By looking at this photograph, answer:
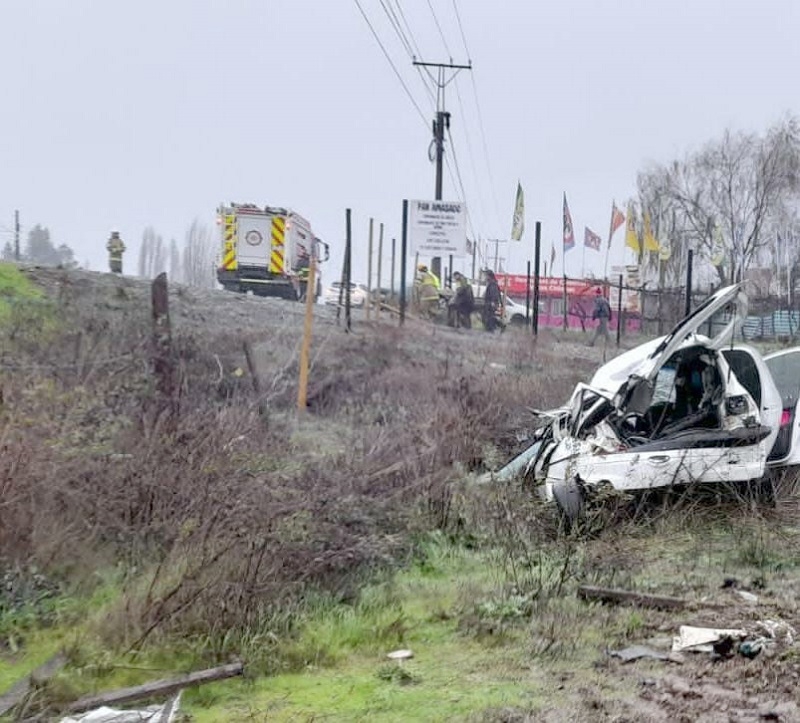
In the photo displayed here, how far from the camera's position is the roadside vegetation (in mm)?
4430

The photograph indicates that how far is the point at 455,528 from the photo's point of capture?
23.6 ft

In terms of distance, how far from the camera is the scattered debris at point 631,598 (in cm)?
548

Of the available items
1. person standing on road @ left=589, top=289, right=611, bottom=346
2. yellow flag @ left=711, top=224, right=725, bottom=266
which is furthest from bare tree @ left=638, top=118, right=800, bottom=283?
person standing on road @ left=589, top=289, right=611, bottom=346

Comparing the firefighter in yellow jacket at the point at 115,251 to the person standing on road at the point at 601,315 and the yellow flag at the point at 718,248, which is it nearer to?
the person standing on road at the point at 601,315

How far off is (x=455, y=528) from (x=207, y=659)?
2906 mm

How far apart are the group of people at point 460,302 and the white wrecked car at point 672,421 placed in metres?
13.4

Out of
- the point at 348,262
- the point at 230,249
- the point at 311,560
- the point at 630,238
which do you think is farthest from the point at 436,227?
the point at 630,238

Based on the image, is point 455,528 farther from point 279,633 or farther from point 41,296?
point 41,296

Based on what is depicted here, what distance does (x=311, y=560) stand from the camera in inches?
226

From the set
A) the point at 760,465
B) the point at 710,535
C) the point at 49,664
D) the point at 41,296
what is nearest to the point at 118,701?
the point at 49,664

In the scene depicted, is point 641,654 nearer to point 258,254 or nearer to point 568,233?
point 258,254

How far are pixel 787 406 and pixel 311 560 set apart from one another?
4998 millimetres

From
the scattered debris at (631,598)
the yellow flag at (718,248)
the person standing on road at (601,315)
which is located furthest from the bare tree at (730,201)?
the scattered debris at (631,598)

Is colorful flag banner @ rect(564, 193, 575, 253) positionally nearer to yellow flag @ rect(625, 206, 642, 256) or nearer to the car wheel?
yellow flag @ rect(625, 206, 642, 256)
